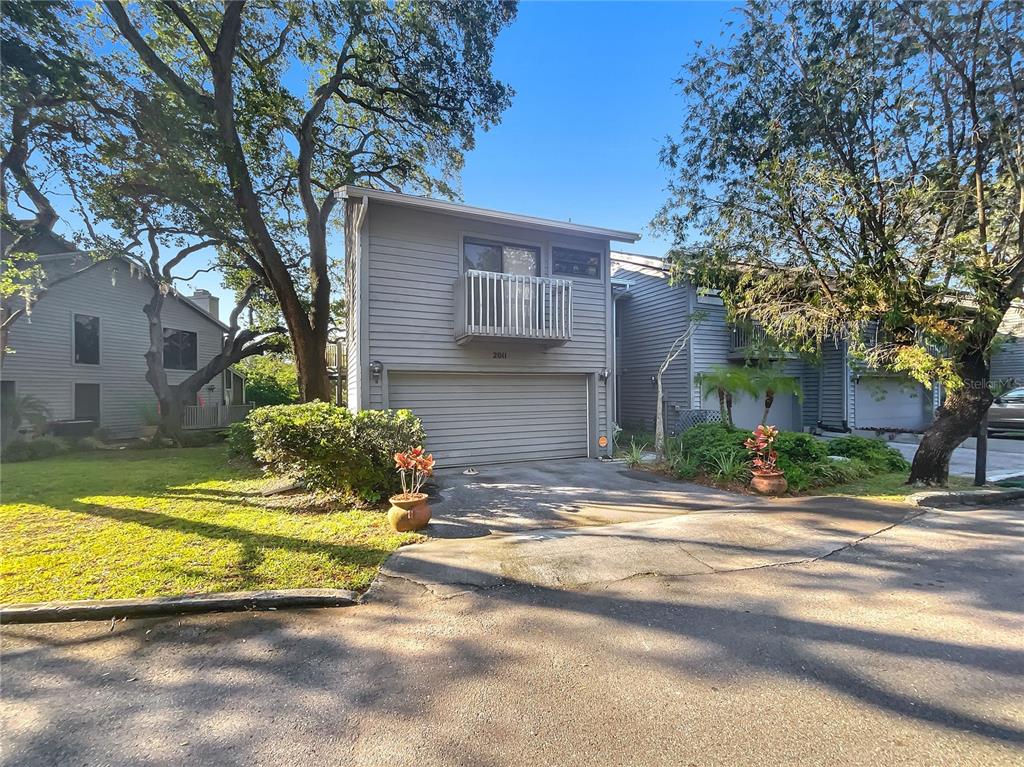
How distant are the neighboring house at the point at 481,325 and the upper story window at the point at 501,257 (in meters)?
0.02

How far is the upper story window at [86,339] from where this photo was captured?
15742 millimetres

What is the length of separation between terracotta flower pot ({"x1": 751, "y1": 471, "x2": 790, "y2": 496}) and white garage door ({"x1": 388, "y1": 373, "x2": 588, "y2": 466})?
4.08 metres

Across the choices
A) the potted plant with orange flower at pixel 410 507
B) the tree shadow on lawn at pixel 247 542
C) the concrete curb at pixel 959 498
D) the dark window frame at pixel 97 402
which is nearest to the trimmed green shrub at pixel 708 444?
the concrete curb at pixel 959 498

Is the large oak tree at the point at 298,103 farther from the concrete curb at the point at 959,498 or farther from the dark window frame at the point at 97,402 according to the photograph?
the concrete curb at the point at 959,498

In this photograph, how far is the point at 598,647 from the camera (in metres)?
2.85

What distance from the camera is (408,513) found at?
16.6 feet

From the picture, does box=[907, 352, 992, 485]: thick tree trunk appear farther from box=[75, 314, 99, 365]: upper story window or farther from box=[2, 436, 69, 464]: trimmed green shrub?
box=[75, 314, 99, 365]: upper story window

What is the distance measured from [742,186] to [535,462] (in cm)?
702

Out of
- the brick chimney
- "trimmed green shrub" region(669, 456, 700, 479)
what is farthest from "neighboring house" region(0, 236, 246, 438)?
"trimmed green shrub" region(669, 456, 700, 479)

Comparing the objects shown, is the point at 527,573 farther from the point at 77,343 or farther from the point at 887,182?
the point at 77,343

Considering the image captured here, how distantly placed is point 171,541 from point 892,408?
2052cm

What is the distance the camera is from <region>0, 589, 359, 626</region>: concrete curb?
10.6 ft

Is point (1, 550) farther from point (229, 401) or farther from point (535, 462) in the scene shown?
point (229, 401)

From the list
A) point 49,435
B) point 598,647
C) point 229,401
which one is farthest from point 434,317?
point 229,401
